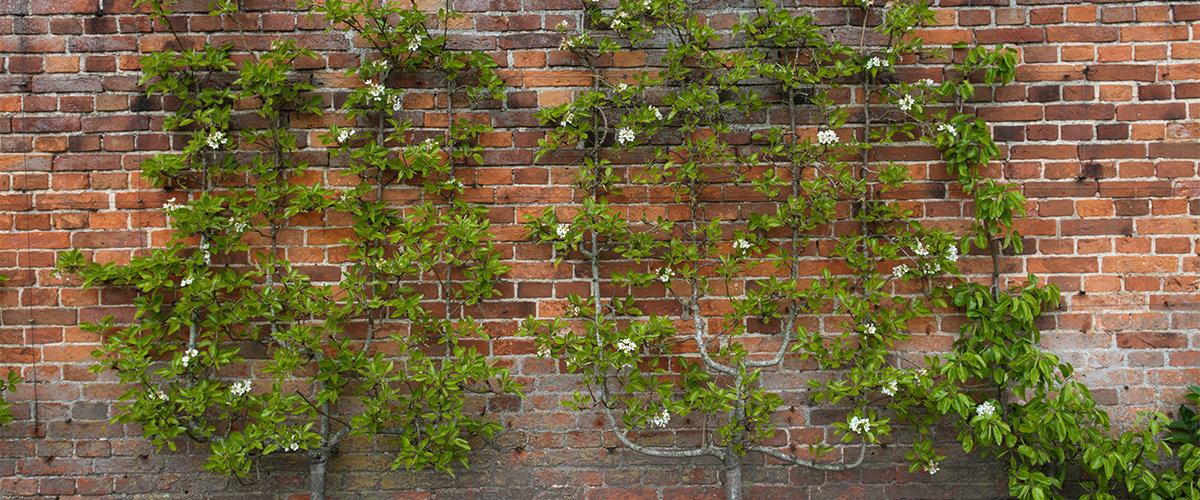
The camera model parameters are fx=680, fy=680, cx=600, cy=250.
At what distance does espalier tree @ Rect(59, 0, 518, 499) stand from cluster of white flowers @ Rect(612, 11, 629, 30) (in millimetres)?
479

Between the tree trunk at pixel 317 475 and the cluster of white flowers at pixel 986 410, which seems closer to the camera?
the cluster of white flowers at pixel 986 410

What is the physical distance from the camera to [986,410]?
2.37m

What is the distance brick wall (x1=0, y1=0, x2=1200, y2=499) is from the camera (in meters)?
2.51

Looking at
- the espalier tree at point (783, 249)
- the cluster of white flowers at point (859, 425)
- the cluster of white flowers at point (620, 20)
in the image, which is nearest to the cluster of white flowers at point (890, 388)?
the espalier tree at point (783, 249)

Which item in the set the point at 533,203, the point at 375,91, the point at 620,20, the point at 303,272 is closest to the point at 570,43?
the point at 620,20

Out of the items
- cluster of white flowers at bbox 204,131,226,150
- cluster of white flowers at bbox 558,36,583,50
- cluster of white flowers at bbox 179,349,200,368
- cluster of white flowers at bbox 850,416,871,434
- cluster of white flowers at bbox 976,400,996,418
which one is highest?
cluster of white flowers at bbox 558,36,583,50

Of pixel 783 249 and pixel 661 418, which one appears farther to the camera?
pixel 783 249

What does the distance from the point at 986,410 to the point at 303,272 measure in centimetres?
251

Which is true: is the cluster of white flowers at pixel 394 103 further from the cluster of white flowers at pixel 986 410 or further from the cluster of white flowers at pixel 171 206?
the cluster of white flowers at pixel 986 410

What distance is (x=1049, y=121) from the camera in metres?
2.51

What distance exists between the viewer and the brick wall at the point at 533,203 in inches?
98.7

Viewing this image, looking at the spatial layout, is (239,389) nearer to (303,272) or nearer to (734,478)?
(303,272)

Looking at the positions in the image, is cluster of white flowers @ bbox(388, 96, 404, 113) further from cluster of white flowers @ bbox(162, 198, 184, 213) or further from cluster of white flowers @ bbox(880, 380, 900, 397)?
cluster of white flowers @ bbox(880, 380, 900, 397)

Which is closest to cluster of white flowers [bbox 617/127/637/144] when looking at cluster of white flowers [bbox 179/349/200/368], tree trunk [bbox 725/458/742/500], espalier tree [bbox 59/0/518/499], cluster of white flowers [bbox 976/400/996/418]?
espalier tree [bbox 59/0/518/499]
